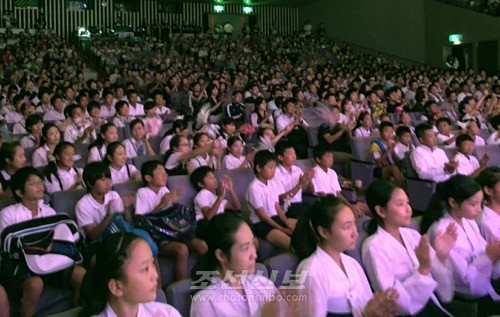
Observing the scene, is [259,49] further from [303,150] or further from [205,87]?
[303,150]

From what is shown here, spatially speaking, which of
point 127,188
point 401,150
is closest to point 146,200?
point 127,188

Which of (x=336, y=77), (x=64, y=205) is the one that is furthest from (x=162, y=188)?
(x=336, y=77)

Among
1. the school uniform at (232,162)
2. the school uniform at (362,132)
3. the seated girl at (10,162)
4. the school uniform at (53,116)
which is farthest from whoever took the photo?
the school uniform at (53,116)

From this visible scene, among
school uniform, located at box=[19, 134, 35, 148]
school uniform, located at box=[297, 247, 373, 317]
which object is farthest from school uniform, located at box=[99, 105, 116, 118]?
school uniform, located at box=[297, 247, 373, 317]

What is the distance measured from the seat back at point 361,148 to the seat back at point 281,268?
3.53 meters

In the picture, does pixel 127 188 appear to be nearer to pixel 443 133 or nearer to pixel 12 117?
pixel 443 133

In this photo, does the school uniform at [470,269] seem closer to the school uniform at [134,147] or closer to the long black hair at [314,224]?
the long black hair at [314,224]

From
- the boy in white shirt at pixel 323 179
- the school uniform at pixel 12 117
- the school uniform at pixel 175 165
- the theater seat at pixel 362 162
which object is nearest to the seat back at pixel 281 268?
the boy in white shirt at pixel 323 179

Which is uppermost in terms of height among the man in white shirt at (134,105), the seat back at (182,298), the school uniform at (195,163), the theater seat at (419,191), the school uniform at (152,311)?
the man in white shirt at (134,105)

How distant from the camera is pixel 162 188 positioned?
12.1 feet

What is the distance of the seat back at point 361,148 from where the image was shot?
5.73 m

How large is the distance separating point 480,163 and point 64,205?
3731mm

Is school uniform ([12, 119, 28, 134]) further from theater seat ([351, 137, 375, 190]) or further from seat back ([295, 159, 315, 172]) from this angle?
theater seat ([351, 137, 375, 190])

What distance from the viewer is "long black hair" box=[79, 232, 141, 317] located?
176 centimetres
